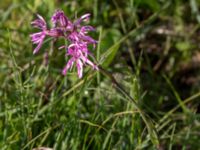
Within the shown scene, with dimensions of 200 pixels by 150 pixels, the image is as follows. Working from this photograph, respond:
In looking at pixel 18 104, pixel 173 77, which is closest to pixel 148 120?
Answer: pixel 18 104

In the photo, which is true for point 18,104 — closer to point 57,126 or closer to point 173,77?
point 57,126

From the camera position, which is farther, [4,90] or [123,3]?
[123,3]

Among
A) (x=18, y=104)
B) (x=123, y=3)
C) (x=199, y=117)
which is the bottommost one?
(x=199, y=117)

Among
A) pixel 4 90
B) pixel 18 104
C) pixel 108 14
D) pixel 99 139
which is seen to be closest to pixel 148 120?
pixel 99 139

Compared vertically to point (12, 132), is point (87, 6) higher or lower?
higher

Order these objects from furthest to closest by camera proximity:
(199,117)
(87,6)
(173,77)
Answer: (87,6)
(173,77)
(199,117)

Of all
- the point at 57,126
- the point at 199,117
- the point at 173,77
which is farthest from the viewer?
the point at 173,77

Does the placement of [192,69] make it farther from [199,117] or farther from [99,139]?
[99,139]
